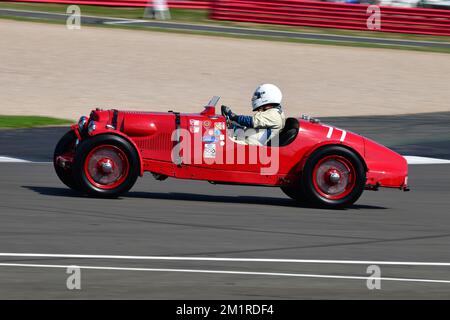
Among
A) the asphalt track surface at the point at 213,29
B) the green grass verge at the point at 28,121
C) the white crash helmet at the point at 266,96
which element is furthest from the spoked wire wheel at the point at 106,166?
the asphalt track surface at the point at 213,29

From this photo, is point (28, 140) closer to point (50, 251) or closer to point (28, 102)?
point (28, 102)

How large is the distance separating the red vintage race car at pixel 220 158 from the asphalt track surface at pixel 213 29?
22.2m

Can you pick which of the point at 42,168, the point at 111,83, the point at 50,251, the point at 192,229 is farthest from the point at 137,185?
the point at 111,83

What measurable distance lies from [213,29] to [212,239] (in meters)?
→ 25.3

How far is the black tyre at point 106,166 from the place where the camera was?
10.2 meters

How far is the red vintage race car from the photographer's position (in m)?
10.3

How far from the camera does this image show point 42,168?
12898mm

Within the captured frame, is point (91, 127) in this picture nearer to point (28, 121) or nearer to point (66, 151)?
point (66, 151)

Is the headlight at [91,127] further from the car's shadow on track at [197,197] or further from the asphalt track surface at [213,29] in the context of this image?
the asphalt track surface at [213,29]

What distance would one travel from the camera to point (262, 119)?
10594 millimetres

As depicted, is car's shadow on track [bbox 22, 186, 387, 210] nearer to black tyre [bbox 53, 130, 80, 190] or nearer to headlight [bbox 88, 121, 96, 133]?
black tyre [bbox 53, 130, 80, 190]

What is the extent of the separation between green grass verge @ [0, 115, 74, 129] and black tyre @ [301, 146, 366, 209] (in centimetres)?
730

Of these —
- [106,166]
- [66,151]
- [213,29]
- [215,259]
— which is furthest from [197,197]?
[213,29]
